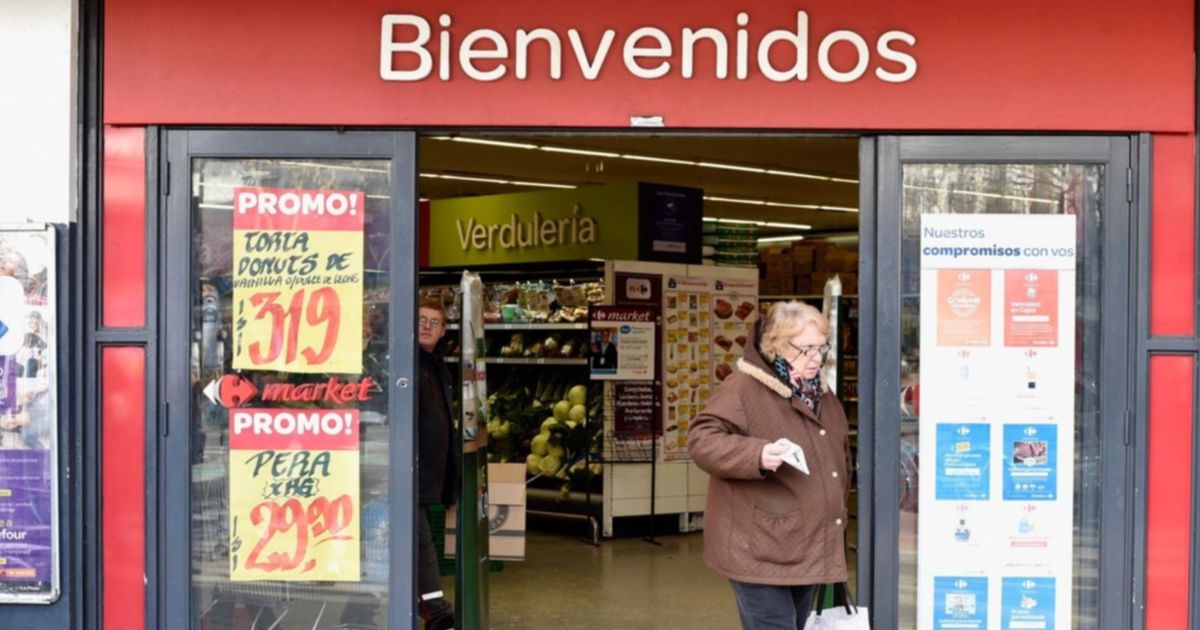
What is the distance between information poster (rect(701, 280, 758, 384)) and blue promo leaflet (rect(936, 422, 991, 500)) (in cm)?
538

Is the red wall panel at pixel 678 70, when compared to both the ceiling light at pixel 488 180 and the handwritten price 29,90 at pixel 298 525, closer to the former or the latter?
the handwritten price 29,90 at pixel 298 525

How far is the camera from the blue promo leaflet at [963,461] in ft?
17.6

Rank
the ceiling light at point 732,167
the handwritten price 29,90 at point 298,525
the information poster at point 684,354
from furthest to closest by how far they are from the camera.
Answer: the ceiling light at point 732,167 < the information poster at point 684,354 < the handwritten price 29,90 at point 298,525

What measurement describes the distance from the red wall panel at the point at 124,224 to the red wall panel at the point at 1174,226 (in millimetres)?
3748

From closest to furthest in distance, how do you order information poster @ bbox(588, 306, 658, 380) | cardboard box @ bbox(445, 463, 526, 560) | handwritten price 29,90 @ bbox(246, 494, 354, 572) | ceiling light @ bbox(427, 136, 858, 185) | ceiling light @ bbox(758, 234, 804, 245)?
handwritten price 29,90 @ bbox(246, 494, 354, 572), cardboard box @ bbox(445, 463, 526, 560), information poster @ bbox(588, 306, 658, 380), ceiling light @ bbox(427, 136, 858, 185), ceiling light @ bbox(758, 234, 804, 245)

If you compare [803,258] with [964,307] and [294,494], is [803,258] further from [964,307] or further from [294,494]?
[294,494]

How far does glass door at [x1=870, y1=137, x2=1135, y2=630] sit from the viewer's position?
17.4ft

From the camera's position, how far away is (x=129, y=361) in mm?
5348

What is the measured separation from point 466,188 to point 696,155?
175 inches

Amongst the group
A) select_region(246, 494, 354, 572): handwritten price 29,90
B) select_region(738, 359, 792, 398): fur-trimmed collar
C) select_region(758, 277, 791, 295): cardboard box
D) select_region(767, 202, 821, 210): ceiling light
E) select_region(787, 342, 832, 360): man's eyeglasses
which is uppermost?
select_region(767, 202, 821, 210): ceiling light

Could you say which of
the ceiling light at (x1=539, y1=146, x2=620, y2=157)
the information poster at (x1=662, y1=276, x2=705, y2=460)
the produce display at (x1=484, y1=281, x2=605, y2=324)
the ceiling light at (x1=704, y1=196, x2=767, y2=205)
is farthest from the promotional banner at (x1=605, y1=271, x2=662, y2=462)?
the ceiling light at (x1=704, y1=196, x2=767, y2=205)

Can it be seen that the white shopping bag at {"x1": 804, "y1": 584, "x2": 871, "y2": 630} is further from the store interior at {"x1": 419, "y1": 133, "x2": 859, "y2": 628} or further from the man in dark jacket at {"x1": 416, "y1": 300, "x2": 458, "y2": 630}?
the store interior at {"x1": 419, "y1": 133, "x2": 859, "y2": 628}

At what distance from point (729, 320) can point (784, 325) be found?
6321 mm

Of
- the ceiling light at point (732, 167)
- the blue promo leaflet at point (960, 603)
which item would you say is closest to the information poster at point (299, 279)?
the blue promo leaflet at point (960, 603)
